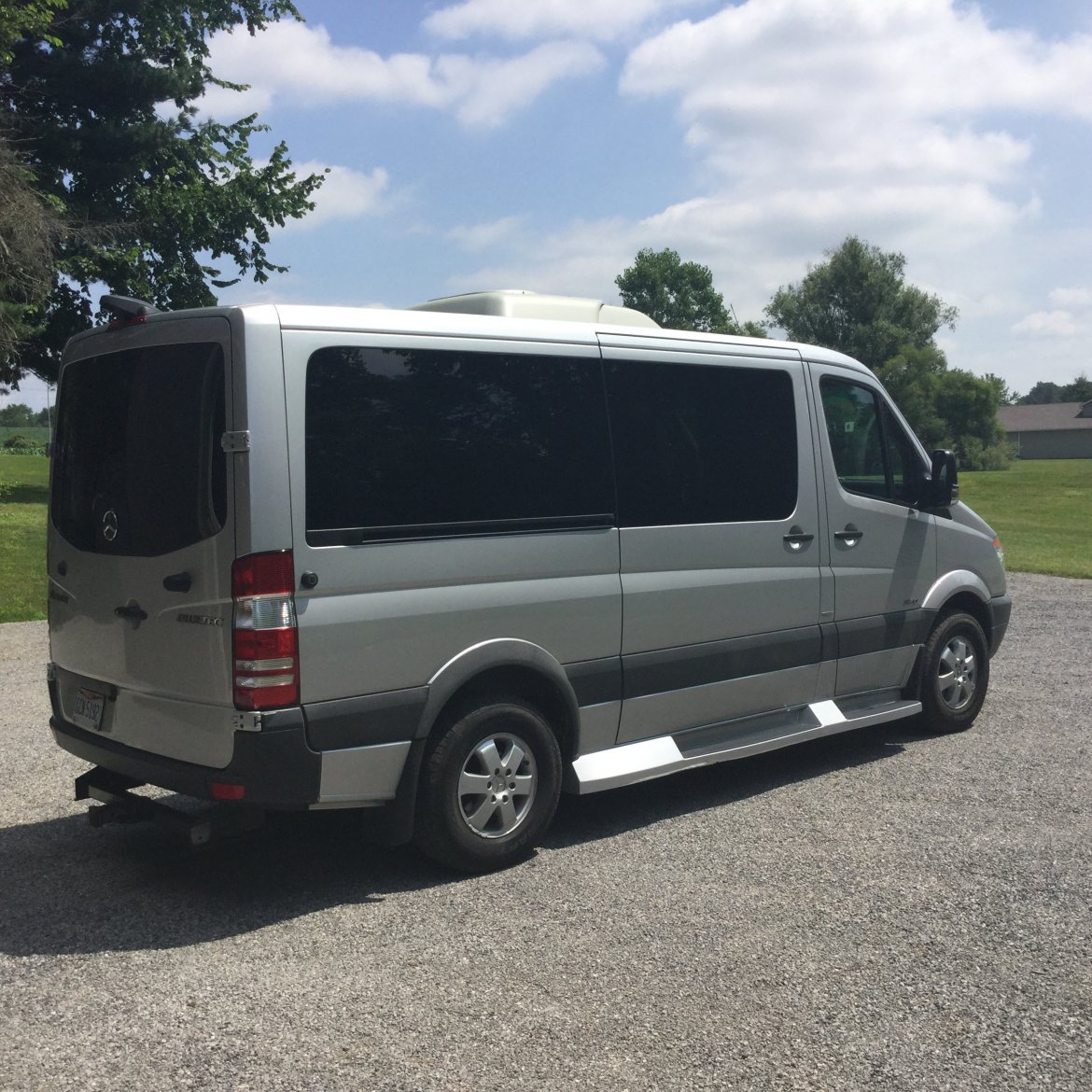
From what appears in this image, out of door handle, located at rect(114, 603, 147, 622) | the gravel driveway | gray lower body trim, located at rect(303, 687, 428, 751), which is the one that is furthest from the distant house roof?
door handle, located at rect(114, 603, 147, 622)

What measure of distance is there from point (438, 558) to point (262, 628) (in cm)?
83

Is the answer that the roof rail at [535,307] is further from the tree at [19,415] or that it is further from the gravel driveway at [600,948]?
the tree at [19,415]

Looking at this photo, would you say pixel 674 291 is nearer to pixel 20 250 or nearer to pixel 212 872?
pixel 20 250

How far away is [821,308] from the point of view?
240 feet

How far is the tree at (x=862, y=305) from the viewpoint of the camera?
236 ft

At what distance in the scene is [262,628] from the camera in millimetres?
4402

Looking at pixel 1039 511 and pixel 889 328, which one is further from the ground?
pixel 889 328

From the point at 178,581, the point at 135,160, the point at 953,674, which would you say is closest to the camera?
the point at 178,581

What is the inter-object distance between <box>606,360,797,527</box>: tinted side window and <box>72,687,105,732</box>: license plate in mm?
2490

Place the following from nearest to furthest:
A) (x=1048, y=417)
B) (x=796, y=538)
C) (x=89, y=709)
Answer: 1. (x=89, y=709)
2. (x=796, y=538)
3. (x=1048, y=417)

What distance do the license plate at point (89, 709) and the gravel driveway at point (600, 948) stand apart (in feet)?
2.12

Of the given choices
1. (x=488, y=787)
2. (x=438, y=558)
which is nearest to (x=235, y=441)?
(x=438, y=558)

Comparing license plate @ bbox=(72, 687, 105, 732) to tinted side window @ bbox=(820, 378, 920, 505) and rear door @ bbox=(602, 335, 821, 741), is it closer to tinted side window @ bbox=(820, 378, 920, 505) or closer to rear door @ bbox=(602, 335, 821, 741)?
rear door @ bbox=(602, 335, 821, 741)

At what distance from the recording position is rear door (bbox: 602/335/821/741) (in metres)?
5.74
